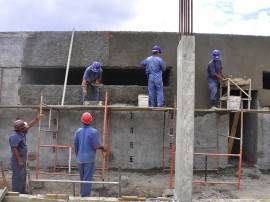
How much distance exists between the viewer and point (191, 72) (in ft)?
17.2

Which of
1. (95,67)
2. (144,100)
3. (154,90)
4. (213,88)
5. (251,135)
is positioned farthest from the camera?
(251,135)

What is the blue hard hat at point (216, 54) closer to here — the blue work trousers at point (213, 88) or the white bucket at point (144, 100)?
the blue work trousers at point (213, 88)

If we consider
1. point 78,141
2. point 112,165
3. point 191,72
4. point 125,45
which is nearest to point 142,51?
point 125,45

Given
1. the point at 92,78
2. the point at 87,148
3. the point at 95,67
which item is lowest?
the point at 87,148

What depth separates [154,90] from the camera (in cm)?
885

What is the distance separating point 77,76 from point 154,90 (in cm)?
395

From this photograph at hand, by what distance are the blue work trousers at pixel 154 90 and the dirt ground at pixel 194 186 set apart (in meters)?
1.91

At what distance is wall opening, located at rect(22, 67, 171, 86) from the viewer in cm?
1017

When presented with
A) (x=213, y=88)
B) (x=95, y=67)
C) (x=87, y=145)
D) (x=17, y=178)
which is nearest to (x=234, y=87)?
(x=213, y=88)

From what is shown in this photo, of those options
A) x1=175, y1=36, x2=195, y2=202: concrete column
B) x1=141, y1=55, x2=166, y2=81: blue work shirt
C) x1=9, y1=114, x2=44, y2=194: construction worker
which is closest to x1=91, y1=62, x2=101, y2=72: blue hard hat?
x1=141, y1=55, x2=166, y2=81: blue work shirt

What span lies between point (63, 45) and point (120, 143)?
3.25 metres

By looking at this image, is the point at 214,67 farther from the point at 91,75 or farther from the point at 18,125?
the point at 18,125

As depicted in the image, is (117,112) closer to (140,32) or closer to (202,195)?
(140,32)

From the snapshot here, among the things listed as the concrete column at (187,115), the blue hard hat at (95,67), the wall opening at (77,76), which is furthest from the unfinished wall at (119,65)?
the concrete column at (187,115)
